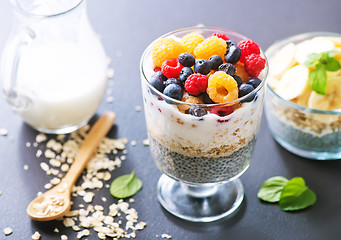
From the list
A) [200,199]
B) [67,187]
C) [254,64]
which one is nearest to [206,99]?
[254,64]

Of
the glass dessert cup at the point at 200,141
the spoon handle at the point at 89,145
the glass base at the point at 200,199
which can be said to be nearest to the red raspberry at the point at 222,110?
the glass dessert cup at the point at 200,141

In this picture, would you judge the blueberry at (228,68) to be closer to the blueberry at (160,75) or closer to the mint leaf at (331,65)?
the blueberry at (160,75)

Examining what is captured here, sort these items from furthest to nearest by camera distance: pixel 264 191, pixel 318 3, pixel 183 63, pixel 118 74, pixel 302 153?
pixel 318 3 < pixel 118 74 < pixel 302 153 < pixel 264 191 < pixel 183 63

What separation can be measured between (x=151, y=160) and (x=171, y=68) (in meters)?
0.46

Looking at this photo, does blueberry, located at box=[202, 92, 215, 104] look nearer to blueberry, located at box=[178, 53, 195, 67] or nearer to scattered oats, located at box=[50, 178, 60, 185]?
blueberry, located at box=[178, 53, 195, 67]

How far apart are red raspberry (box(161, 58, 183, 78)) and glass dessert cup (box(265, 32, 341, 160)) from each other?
0.42m

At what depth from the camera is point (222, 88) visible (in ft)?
3.73

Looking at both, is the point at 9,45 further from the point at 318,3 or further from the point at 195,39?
the point at 318,3

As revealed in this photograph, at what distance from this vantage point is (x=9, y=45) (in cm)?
150

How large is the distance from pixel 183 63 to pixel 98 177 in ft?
1.65

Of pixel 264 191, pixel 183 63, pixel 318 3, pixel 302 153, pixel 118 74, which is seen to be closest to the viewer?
pixel 183 63

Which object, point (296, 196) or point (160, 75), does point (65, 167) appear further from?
point (296, 196)

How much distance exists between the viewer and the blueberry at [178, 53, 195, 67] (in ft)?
3.84

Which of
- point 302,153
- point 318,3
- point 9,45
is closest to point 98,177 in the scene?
point 9,45
